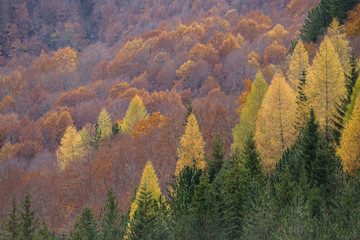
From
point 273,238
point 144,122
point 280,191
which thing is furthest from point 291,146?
point 144,122

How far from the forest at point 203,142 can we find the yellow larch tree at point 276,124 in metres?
0.10

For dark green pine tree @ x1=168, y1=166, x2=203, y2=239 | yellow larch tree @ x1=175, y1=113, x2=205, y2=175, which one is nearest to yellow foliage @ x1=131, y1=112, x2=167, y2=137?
yellow larch tree @ x1=175, y1=113, x2=205, y2=175

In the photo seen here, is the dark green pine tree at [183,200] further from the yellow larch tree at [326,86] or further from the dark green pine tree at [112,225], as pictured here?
the yellow larch tree at [326,86]

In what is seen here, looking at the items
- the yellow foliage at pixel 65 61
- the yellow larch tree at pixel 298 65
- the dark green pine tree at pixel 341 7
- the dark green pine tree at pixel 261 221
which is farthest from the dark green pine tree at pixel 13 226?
the yellow foliage at pixel 65 61

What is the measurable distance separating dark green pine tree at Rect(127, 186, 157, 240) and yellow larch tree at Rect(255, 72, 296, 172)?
1054 centimetres

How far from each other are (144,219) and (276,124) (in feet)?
44.6

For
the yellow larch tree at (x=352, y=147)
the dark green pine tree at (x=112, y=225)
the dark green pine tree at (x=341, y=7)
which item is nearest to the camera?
the yellow larch tree at (x=352, y=147)

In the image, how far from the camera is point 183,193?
2789 cm

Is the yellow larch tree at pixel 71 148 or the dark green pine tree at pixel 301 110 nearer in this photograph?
the dark green pine tree at pixel 301 110

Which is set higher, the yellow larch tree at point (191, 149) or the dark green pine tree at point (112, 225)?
the yellow larch tree at point (191, 149)

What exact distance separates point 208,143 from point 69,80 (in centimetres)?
10704

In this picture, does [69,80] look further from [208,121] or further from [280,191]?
[280,191]

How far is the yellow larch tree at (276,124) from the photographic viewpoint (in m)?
31.7

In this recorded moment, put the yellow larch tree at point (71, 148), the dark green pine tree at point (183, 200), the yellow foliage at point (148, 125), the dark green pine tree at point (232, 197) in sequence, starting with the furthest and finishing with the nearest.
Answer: the yellow larch tree at point (71, 148) < the yellow foliage at point (148, 125) < the dark green pine tree at point (232, 197) < the dark green pine tree at point (183, 200)
